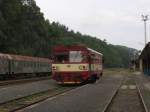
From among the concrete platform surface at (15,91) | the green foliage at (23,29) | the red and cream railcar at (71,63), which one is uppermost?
the green foliage at (23,29)

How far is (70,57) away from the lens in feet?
112

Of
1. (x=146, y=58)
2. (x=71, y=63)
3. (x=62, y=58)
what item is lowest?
(x=71, y=63)

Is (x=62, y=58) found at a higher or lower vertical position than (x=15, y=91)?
higher

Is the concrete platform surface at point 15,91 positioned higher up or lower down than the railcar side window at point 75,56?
lower down

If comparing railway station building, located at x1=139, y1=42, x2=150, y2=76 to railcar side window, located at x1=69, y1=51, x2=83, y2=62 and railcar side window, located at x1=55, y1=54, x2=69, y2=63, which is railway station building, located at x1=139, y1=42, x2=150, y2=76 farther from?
railcar side window, located at x1=55, y1=54, x2=69, y2=63

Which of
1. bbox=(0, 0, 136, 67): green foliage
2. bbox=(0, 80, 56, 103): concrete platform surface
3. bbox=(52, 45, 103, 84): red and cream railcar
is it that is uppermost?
bbox=(0, 0, 136, 67): green foliage

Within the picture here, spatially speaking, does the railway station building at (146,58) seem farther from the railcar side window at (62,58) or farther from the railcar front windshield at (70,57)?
the railcar side window at (62,58)

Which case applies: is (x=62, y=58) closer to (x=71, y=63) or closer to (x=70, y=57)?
(x=70, y=57)

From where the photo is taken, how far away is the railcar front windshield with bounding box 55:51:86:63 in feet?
112

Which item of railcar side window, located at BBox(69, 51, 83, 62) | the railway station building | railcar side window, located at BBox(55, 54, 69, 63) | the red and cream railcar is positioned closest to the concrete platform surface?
the red and cream railcar

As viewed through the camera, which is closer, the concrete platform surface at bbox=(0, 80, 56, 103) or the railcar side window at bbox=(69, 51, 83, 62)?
the concrete platform surface at bbox=(0, 80, 56, 103)

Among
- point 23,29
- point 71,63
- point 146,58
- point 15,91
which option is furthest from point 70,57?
point 23,29

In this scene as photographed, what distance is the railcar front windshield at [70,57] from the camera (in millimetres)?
34000

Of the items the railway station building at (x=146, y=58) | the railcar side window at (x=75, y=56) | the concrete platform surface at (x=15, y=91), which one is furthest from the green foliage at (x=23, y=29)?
the concrete platform surface at (x=15, y=91)
